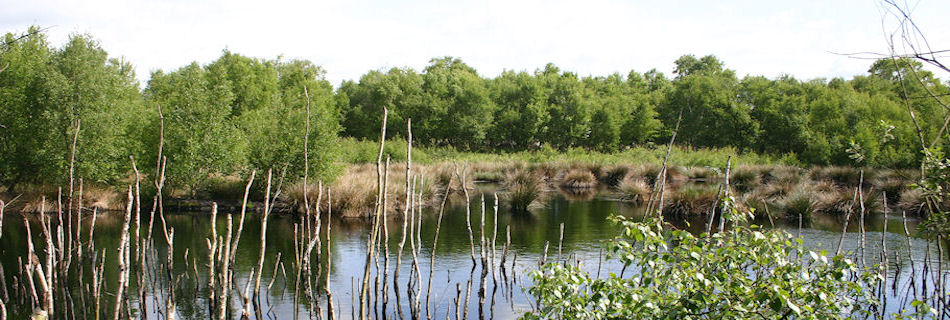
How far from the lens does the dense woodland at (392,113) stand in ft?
71.6

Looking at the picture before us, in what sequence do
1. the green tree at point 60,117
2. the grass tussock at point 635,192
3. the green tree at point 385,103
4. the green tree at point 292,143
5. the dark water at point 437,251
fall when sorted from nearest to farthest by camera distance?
the dark water at point 437,251, the green tree at point 60,117, the green tree at point 292,143, the grass tussock at point 635,192, the green tree at point 385,103

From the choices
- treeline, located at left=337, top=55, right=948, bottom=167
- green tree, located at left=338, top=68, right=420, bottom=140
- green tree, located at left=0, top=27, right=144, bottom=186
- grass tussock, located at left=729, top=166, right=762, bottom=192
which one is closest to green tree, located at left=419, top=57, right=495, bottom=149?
treeline, located at left=337, top=55, right=948, bottom=167

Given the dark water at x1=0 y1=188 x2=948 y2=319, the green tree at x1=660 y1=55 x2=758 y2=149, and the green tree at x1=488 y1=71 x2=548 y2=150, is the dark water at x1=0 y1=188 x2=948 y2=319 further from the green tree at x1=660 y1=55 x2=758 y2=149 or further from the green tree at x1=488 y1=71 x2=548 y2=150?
the green tree at x1=488 y1=71 x2=548 y2=150

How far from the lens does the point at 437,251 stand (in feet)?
46.8

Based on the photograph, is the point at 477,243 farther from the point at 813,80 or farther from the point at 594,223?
the point at 813,80

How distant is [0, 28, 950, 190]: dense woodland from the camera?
21.8 meters

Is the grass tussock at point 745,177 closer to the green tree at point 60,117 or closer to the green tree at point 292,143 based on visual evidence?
the green tree at point 292,143

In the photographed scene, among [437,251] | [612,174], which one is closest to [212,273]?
[437,251]

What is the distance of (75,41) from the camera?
22609 mm

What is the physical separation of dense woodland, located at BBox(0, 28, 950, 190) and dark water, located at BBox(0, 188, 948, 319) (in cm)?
252

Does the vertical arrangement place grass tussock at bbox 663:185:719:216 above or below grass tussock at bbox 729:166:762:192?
below

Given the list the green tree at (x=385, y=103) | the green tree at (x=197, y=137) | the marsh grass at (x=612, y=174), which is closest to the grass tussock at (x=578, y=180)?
the marsh grass at (x=612, y=174)

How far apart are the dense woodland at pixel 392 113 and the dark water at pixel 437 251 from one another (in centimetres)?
252

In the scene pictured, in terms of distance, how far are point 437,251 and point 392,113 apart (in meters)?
47.2
